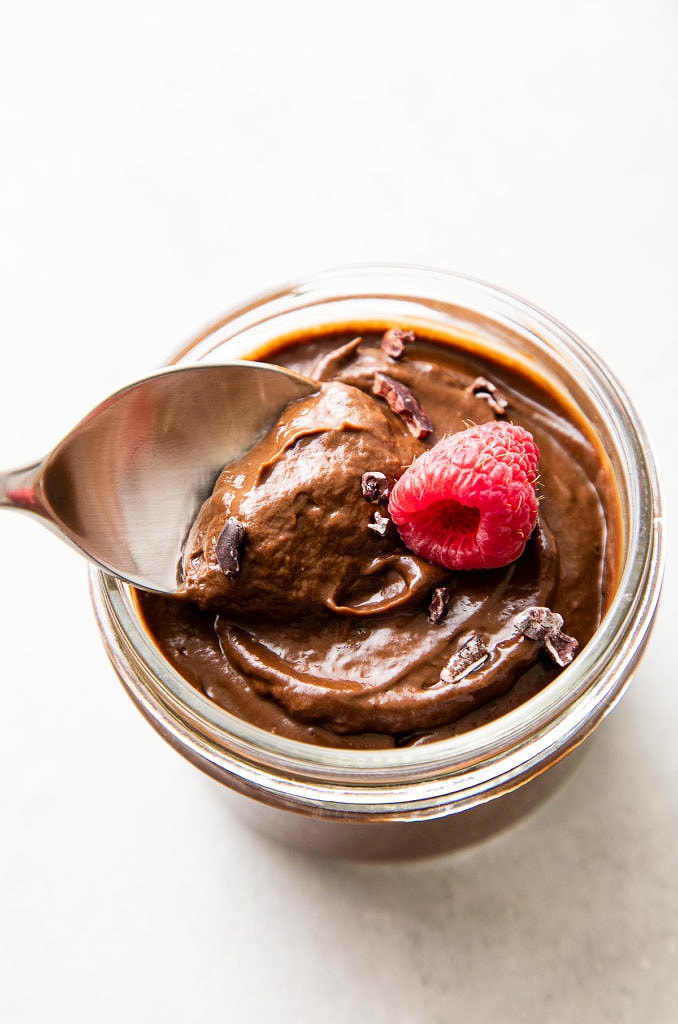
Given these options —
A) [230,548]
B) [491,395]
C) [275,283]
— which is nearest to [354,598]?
[230,548]

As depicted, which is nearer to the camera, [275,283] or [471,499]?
[471,499]

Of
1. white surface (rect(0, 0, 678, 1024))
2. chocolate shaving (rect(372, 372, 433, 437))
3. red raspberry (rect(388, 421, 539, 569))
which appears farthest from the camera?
white surface (rect(0, 0, 678, 1024))

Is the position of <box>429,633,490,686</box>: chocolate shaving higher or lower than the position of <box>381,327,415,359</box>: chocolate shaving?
lower

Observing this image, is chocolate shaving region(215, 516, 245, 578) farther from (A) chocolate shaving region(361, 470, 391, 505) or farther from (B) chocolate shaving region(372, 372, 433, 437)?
(B) chocolate shaving region(372, 372, 433, 437)

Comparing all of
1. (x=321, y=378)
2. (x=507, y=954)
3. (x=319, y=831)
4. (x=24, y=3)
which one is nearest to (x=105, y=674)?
(x=319, y=831)

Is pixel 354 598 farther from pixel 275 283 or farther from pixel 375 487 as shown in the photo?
pixel 275 283

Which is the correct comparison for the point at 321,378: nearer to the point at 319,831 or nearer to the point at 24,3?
the point at 319,831

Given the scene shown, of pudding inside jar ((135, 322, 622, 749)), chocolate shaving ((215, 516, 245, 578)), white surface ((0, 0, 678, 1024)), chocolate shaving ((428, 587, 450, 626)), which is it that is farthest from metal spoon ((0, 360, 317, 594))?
white surface ((0, 0, 678, 1024))
